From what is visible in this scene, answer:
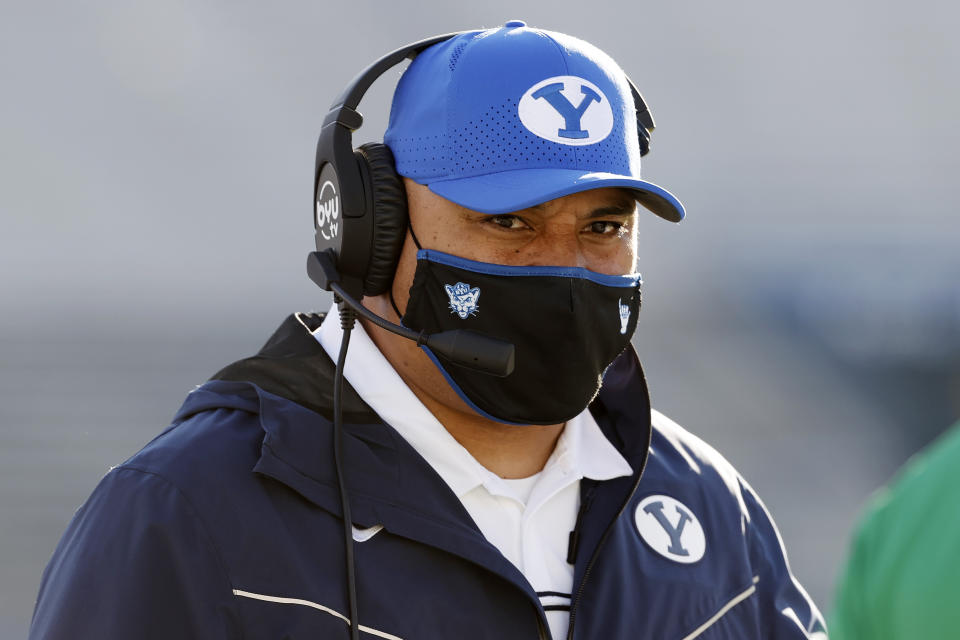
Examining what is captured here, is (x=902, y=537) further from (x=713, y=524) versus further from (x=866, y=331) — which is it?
(x=866, y=331)

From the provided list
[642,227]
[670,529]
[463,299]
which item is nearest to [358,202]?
[463,299]

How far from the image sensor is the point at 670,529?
1.50 metres

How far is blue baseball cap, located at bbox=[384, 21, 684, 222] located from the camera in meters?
1.39

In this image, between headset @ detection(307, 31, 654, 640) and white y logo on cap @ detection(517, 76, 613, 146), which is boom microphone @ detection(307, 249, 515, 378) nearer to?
headset @ detection(307, 31, 654, 640)

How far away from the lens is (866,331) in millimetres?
8547

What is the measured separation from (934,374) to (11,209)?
6517mm

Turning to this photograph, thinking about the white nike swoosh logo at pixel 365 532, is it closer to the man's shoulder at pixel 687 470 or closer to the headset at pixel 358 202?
the headset at pixel 358 202

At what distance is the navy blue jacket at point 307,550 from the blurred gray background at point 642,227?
4.10 m

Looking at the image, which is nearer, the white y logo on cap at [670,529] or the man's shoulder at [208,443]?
the man's shoulder at [208,443]

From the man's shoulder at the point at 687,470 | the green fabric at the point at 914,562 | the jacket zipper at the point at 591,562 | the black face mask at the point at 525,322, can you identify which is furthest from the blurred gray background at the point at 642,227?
the green fabric at the point at 914,562

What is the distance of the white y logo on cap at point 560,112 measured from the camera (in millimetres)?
1395

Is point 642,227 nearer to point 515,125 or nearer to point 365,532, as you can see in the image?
point 515,125

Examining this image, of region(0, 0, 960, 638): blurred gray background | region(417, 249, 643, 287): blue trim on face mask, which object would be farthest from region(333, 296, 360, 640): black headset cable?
region(0, 0, 960, 638): blurred gray background

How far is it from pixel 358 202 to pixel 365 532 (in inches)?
15.3
